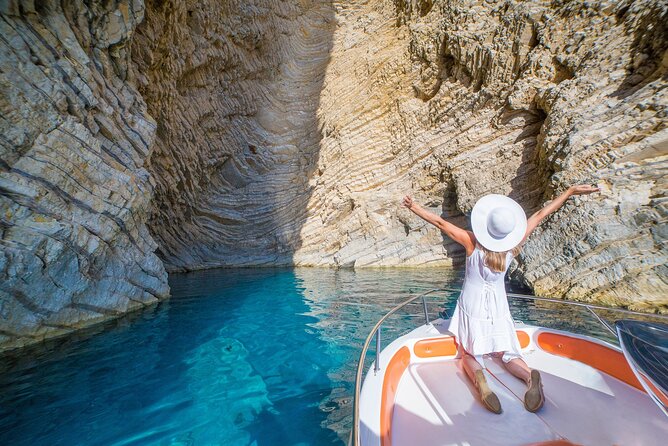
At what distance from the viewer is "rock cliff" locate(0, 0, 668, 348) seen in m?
5.23

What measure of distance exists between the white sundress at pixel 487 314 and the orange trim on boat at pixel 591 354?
0.54 m

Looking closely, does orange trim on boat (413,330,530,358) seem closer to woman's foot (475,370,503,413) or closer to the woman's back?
the woman's back

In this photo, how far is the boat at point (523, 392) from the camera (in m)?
1.64

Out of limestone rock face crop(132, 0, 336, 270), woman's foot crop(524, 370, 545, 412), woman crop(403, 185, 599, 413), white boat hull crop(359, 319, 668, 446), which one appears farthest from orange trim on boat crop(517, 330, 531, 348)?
limestone rock face crop(132, 0, 336, 270)

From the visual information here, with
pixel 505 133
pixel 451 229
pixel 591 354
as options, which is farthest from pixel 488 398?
pixel 505 133

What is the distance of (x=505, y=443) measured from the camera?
5.74 ft

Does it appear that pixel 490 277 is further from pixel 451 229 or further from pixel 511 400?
pixel 511 400

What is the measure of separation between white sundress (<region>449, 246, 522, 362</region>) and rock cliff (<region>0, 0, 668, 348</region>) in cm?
493

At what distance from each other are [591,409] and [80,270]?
737cm

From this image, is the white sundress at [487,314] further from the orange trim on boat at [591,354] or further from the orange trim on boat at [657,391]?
the orange trim on boat at [657,391]

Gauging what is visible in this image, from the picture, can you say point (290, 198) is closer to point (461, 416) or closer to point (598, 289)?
point (598, 289)

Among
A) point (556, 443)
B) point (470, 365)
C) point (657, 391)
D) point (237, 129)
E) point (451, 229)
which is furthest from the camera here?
point (237, 129)

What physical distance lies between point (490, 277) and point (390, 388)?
3.69 feet

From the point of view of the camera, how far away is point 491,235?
226 centimetres
